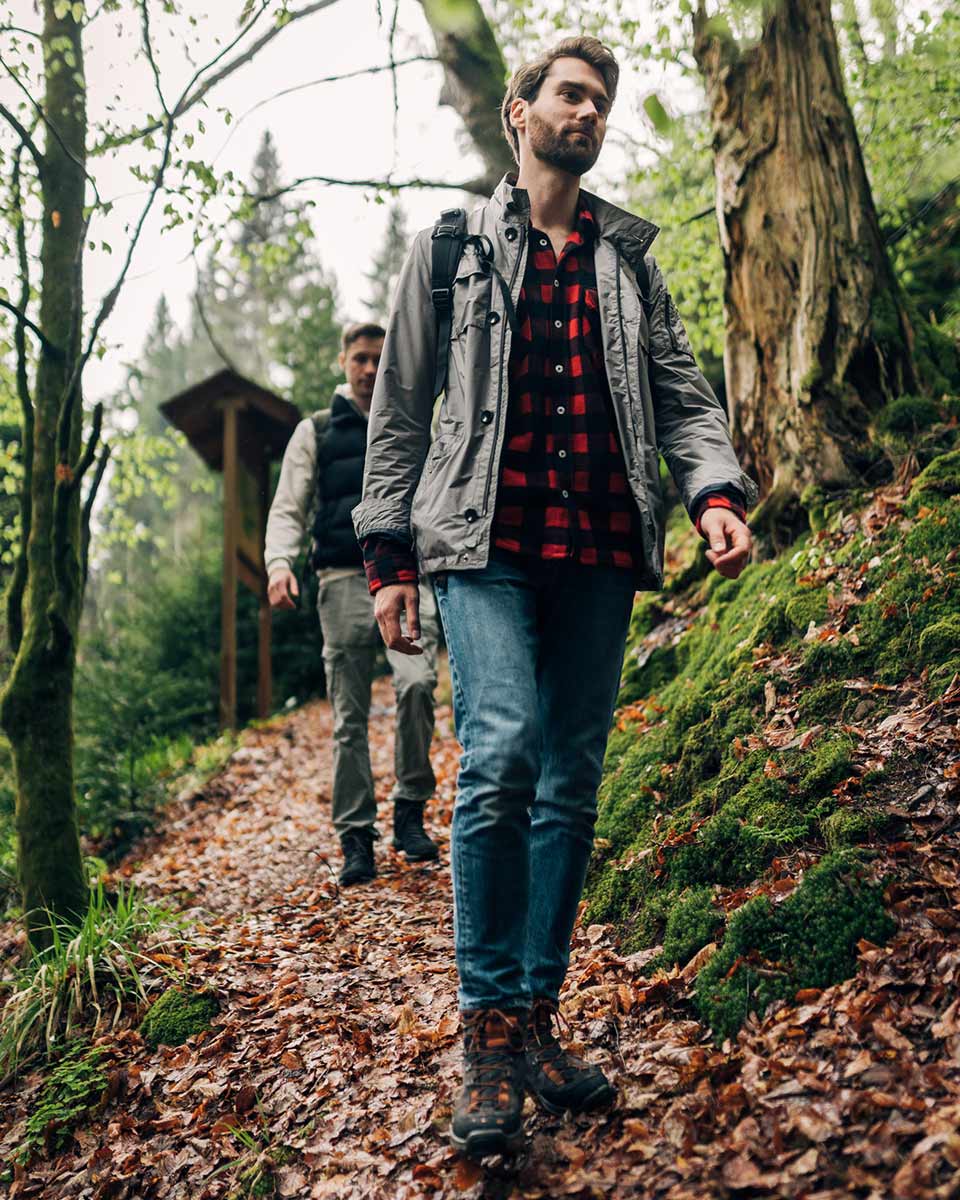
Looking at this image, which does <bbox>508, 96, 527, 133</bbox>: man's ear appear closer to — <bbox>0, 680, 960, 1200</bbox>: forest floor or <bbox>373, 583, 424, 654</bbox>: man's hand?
<bbox>373, 583, 424, 654</bbox>: man's hand

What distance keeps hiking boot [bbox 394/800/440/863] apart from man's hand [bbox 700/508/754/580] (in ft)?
10.7

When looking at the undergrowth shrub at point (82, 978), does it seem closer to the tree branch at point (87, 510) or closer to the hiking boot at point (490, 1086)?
the tree branch at point (87, 510)

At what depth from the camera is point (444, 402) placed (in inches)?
104

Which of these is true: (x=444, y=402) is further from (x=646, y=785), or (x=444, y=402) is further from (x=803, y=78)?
(x=803, y=78)

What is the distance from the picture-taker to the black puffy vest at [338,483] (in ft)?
17.2

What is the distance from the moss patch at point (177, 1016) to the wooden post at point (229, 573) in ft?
23.9

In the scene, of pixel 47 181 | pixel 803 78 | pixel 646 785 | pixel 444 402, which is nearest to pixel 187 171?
pixel 47 181

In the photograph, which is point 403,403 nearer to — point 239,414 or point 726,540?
point 726,540

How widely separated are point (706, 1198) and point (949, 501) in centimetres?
326

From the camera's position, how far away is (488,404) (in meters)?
2.53

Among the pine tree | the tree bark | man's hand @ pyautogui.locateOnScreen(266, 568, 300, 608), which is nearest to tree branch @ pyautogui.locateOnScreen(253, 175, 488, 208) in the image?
the tree bark

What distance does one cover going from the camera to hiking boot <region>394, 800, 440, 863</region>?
17.3 ft

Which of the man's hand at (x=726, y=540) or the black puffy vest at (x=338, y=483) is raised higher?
the black puffy vest at (x=338, y=483)

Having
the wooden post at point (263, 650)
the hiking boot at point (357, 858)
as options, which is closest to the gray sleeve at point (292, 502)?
the hiking boot at point (357, 858)
